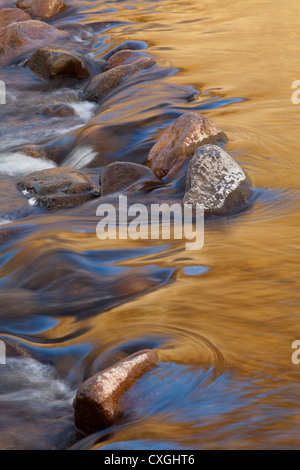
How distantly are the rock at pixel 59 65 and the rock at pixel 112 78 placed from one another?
0.89 metres

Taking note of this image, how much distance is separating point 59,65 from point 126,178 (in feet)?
16.9

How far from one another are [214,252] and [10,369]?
1620mm

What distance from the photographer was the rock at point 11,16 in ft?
45.6

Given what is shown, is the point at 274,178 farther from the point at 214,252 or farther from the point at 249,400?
the point at 249,400

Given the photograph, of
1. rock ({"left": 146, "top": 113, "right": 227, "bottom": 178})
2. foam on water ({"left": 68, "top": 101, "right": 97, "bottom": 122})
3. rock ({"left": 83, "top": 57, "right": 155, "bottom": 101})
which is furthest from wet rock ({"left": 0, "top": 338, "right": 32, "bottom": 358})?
rock ({"left": 83, "top": 57, "right": 155, "bottom": 101})

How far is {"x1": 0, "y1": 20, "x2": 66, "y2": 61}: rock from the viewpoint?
38.8 ft

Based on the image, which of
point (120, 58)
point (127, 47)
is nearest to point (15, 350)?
point (120, 58)

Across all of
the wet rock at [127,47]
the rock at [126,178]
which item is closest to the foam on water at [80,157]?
the rock at [126,178]

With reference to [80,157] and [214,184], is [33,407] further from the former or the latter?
[80,157]

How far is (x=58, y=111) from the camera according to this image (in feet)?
30.2

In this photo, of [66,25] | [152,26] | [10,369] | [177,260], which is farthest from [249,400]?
[66,25]

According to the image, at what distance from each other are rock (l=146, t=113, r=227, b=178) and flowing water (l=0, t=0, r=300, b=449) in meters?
0.32

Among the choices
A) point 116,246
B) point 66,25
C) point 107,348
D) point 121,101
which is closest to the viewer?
point 107,348

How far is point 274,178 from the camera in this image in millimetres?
5641
